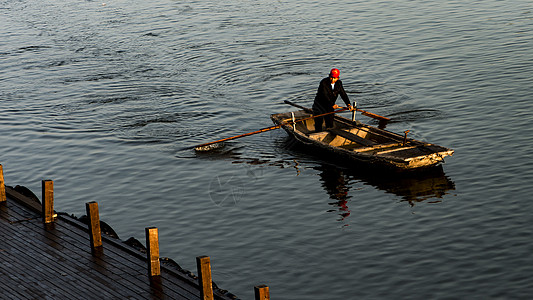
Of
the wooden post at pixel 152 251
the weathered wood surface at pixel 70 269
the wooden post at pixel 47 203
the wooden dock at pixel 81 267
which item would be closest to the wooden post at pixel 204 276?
the wooden dock at pixel 81 267

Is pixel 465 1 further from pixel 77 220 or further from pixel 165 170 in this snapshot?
pixel 77 220

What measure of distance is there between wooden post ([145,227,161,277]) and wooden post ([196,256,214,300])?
1.77 meters

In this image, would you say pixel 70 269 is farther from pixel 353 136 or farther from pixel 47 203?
pixel 353 136

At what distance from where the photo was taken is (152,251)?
1541cm

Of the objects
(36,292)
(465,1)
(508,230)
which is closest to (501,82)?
(508,230)

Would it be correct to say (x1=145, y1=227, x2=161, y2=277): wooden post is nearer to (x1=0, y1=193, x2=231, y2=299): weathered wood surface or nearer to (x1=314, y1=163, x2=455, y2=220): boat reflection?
(x1=0, y1=193, x2=231, y2=299): weathered wood surface

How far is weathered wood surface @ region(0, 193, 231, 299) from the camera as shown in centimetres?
1507

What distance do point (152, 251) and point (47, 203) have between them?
188 inches

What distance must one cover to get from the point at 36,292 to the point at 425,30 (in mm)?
32612

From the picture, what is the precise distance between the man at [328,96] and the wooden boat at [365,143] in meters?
0.36

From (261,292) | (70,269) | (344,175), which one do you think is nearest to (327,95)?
(344,175)

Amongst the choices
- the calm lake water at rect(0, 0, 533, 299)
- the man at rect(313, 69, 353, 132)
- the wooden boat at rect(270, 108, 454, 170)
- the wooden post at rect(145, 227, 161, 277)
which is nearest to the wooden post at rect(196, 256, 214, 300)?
the wooden post at rect(145, 227, 161, 277)

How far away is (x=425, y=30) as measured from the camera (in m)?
43.0

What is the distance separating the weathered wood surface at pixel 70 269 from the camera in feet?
49.4
